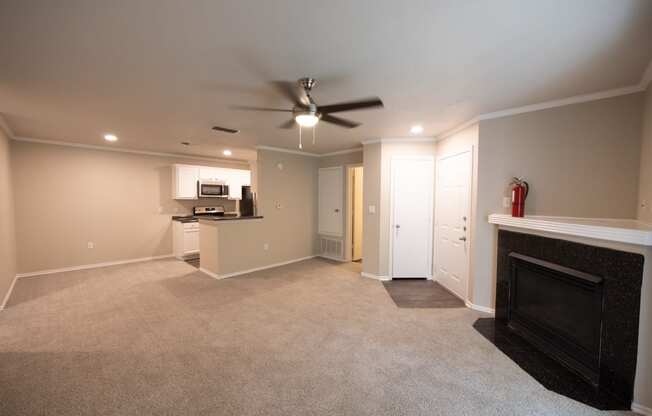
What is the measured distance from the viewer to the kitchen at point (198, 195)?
17.8ft

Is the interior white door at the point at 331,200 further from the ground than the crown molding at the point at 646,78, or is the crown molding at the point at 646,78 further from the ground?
the crown molding at the point at 646,78

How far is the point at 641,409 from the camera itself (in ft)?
5.76

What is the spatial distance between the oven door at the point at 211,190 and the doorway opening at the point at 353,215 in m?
3.13

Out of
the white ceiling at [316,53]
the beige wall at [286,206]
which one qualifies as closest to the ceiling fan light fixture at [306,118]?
the white ceiling at [316,53]

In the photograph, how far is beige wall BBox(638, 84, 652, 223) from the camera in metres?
2.14

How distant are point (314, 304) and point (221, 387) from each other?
1629 millimetres

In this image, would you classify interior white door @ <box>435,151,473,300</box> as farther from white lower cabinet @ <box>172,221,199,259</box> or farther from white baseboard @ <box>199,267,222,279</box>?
white lower cabinet @ <box>172,221,199,259</box>

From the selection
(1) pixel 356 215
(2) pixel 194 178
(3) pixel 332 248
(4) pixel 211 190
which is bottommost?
(3) pixel 332 248

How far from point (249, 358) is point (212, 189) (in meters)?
4.79

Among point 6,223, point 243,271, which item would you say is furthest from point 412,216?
point 6,223

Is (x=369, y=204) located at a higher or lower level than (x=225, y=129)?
lower

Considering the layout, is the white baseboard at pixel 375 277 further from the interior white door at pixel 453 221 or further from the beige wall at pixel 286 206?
the beige wall at pixel 286 206

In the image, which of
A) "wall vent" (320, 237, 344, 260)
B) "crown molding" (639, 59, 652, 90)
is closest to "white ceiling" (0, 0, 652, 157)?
"crown molding" (639, 59, 652, 90)

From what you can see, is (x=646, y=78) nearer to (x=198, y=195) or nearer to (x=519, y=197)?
(x=519, y=197)
